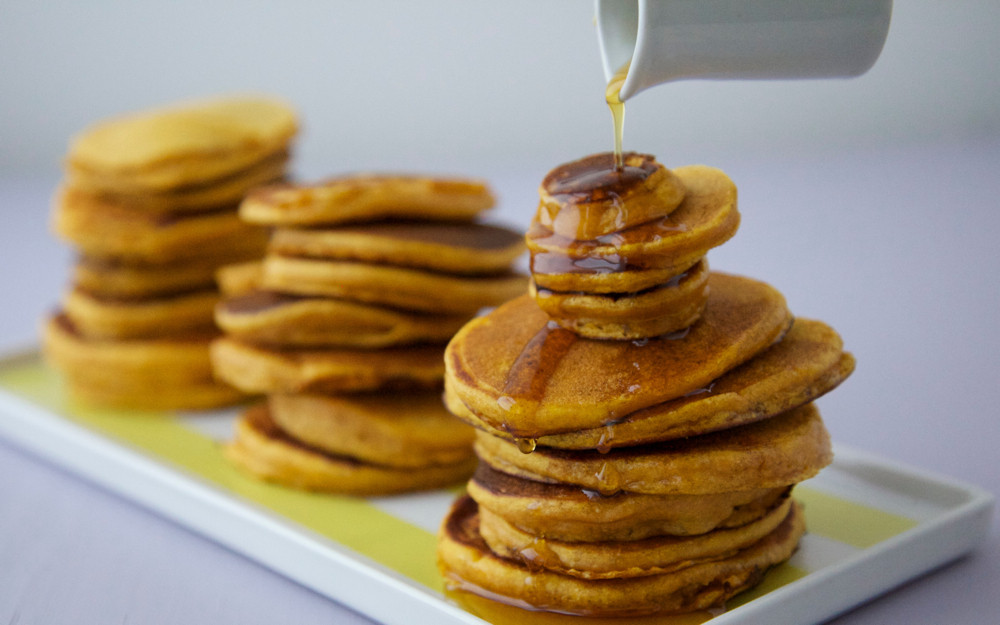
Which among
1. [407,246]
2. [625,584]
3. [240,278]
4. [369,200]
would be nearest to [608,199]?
[625,584]

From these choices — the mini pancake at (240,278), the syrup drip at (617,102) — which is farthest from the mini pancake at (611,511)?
the mini pancake at (240,278)

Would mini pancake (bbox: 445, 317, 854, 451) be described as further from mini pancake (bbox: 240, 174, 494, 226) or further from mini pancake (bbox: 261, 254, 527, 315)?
mini pancake (bbox: 240, 174, 494, 226)

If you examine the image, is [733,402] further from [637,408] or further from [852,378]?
[852,378]

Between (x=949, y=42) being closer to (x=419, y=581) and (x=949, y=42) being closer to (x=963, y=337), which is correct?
(x=963, y=337)

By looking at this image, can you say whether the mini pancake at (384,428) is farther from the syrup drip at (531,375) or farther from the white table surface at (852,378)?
the syrup drip at (531,375)

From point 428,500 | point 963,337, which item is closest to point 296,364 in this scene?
point 428,500

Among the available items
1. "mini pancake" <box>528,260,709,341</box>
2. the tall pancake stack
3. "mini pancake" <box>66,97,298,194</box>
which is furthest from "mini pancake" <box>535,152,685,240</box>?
"mini pancake" <box>66,97,298,194</box>
